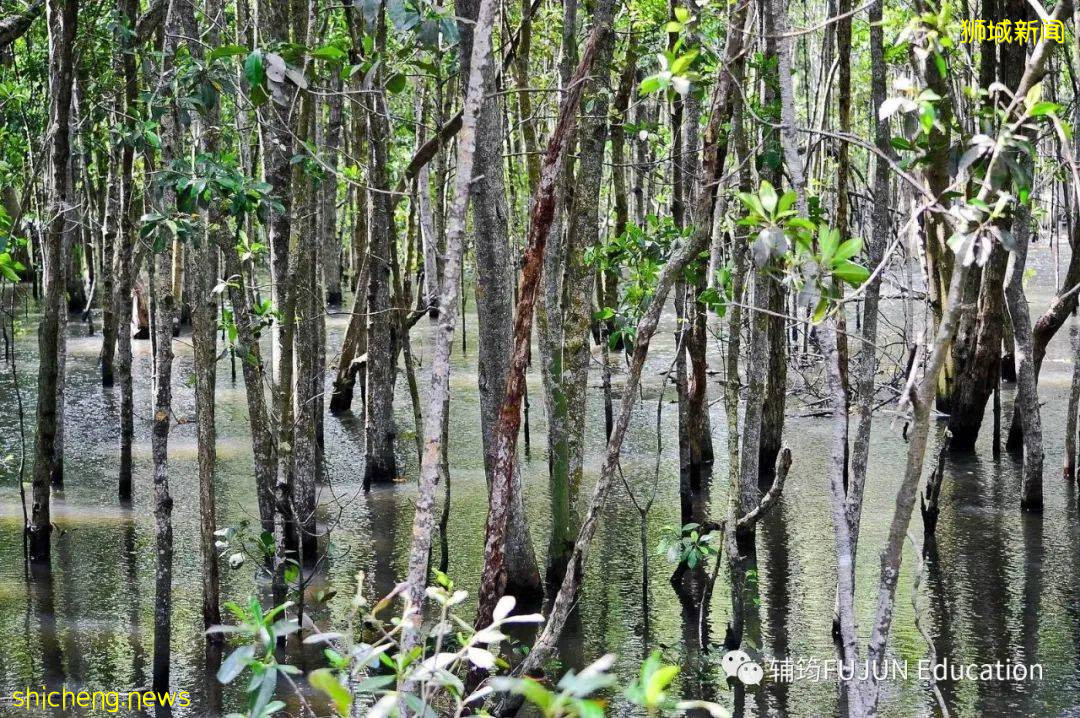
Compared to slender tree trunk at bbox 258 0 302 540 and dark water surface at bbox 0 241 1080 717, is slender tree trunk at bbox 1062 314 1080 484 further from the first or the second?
slender tree trunk at bbox 258 0 302 540

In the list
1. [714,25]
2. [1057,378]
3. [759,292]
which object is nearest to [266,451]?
[759,292]

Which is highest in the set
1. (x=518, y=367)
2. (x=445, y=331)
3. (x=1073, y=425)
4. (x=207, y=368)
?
(x=445, y=331)

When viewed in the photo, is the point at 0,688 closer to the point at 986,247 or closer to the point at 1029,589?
the point at 986,247

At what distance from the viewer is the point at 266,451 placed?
848cm

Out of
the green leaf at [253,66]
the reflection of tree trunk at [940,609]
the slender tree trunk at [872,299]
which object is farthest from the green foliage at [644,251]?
the green leaf at [253,66]

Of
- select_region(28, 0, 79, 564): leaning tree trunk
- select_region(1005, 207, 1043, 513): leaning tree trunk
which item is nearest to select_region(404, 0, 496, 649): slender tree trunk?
select_region(28, 0, 79, 564): leaning tree trunk

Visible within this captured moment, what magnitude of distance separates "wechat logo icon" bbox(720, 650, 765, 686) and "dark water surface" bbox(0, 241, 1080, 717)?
12 cm

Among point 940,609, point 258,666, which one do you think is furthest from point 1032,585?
point 258,666

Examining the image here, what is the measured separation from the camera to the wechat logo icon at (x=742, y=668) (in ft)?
23.0

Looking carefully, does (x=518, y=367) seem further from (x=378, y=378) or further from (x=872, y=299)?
(x=378, y=378)

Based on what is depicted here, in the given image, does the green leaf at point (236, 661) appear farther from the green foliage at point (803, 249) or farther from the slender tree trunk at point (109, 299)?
the slender tree trunk at point (109, 299)

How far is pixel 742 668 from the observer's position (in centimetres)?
706

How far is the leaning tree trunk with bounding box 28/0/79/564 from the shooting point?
806 centimetres

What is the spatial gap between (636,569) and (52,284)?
516 centimetres
